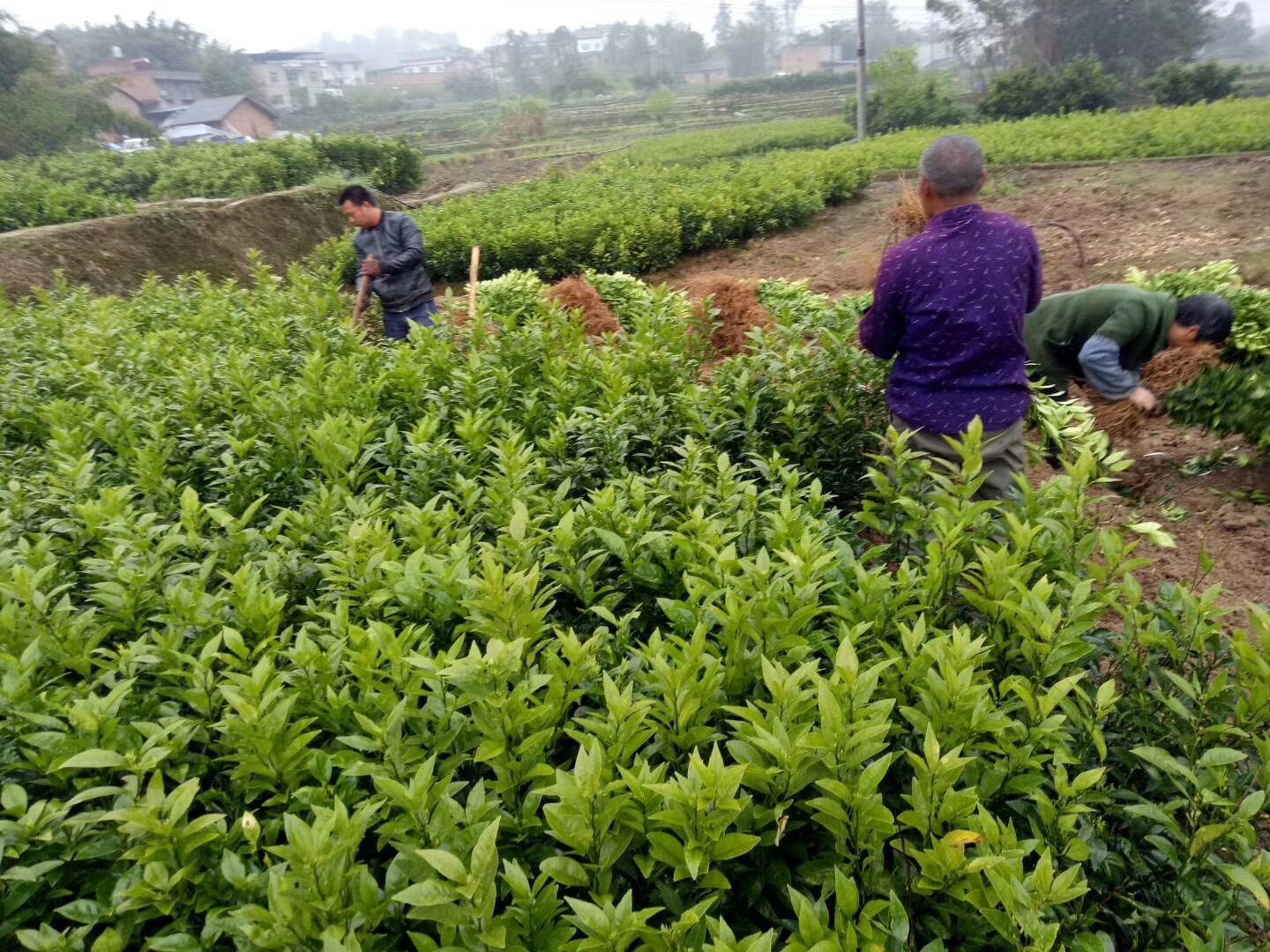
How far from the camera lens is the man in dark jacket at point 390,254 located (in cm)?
648

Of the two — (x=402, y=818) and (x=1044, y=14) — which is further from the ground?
(x=1044, y=14)

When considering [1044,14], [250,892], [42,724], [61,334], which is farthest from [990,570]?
[1044,14]

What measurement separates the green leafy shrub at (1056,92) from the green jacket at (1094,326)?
31977mm

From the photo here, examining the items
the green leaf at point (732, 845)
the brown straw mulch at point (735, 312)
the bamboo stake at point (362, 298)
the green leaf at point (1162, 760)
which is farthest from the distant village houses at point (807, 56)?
the green leaf at point (732, 845)

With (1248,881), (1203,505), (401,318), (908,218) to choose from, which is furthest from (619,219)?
(1248,881)

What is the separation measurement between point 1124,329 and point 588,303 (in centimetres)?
479

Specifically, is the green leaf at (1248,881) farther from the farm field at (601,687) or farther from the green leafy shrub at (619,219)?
the green leafy shrub at (619,219)

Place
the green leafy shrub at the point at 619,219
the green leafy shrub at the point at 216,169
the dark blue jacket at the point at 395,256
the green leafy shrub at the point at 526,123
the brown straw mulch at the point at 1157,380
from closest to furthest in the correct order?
1. the brown straw mulch at the point at 1157,380
2. the dark blue jacket at the point at 395,256
3. the green leafy shrub at the point at 619,219
4. the green leafy shrub at the point at 216,169
5. the green leafy shrub at the point at 526,123

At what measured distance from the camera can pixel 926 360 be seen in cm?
322

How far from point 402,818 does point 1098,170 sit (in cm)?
1728

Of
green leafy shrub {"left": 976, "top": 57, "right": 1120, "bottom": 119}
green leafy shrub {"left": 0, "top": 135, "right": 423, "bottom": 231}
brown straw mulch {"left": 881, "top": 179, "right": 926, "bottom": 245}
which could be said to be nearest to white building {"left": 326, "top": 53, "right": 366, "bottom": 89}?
green leafy shrub {"left": 976, "top": 57, "right": 1120, "bottom": 119}

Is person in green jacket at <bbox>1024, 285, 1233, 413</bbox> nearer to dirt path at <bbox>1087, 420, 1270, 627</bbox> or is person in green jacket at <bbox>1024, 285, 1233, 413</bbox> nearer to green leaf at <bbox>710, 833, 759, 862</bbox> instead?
dirt path at <bbox>1087, 420, 1270, 627</bbox>

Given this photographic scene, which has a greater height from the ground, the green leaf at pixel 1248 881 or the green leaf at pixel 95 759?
the green leaf at pixel 95 759

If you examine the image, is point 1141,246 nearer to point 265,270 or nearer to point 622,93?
point 265,270
